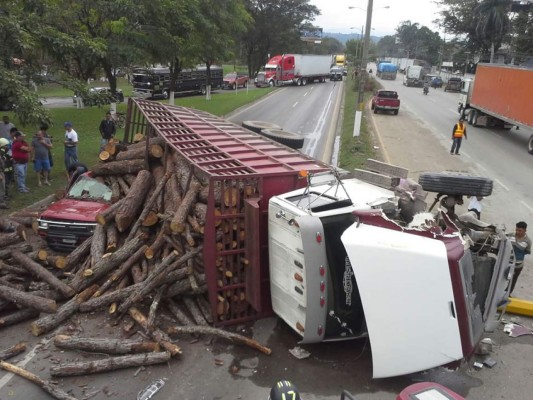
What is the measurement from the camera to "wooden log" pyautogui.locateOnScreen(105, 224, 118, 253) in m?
8.21

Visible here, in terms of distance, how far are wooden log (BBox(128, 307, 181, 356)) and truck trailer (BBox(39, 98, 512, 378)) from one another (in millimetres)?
812

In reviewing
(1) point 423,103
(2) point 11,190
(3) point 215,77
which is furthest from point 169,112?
(3) point 215,77

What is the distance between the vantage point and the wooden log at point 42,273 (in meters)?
7.53

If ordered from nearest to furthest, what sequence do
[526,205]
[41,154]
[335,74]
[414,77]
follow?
[41,154] < [526,205] < [414,77] < [335,74]

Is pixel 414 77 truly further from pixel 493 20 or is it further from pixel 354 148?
pixel 354 148

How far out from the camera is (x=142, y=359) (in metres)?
6.24

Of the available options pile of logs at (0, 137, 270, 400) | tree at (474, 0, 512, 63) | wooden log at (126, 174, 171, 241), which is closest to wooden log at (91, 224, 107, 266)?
pile of logs at (0, 137, 270, 400)

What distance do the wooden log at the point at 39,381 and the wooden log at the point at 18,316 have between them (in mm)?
1091

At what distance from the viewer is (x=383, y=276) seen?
17.6ft

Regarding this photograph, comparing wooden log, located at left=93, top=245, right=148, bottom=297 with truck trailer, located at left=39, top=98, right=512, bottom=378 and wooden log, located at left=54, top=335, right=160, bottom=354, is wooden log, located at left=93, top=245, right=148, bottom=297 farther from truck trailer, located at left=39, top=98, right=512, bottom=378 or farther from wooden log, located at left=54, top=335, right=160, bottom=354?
wooden log, located at left=54, top=335, right=160, bottom=354

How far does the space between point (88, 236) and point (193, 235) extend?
2.66 meters

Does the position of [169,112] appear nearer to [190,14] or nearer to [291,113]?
[190,14]

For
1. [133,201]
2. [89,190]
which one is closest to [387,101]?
[89,190]

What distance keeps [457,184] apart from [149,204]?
5608mm
